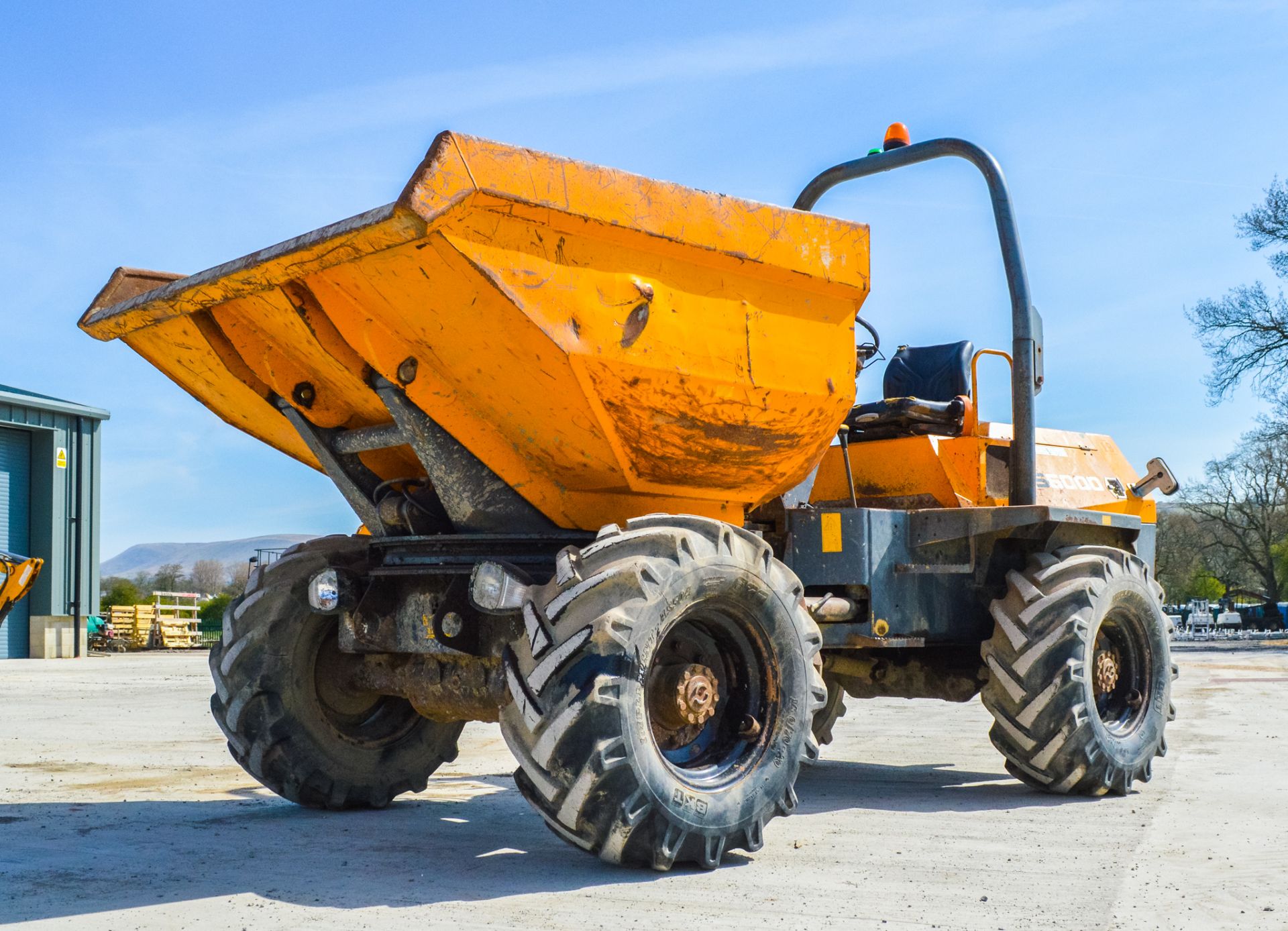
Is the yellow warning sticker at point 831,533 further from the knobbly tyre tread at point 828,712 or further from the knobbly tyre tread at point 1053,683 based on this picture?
the knobbly tyre tread at point 828,712

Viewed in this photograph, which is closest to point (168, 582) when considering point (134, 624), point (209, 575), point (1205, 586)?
point (134, 624)

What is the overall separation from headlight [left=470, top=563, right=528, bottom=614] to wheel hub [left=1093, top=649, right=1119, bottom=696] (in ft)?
12.1

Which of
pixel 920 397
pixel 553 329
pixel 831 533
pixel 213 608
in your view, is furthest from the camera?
pixel 213 608

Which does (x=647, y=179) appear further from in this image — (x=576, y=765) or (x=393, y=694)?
(x=393, y=694)

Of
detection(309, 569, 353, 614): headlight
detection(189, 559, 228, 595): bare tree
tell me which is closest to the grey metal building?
detection(309, 569, 353, 614): headlight

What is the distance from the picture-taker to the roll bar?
6633mm

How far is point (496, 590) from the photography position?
4.46m

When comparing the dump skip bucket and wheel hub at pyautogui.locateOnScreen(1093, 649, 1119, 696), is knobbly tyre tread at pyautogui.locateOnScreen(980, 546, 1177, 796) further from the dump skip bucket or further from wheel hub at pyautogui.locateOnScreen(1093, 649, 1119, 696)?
the dump skip bucket

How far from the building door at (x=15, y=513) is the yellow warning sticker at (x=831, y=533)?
961 inches

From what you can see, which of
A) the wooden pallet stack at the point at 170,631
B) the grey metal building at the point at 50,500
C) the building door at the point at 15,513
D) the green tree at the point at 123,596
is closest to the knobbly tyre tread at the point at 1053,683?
the grey metal building at the point at 50,500

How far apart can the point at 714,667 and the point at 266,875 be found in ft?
5.78

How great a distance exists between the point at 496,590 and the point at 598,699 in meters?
0.57

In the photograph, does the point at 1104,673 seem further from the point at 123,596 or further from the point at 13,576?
the point at 123,596

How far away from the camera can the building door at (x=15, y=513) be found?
2645 centimetres
